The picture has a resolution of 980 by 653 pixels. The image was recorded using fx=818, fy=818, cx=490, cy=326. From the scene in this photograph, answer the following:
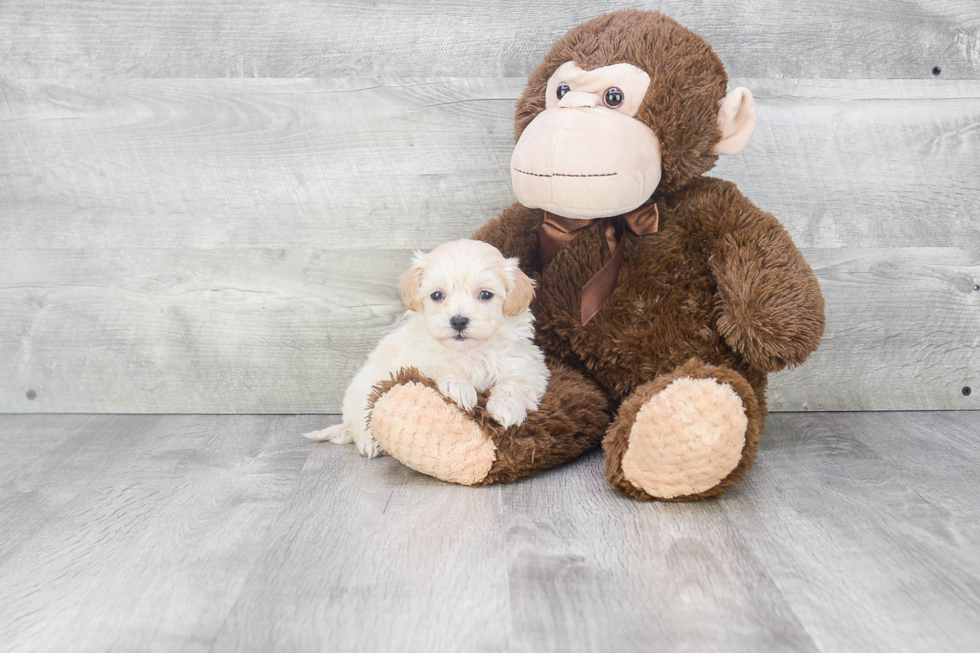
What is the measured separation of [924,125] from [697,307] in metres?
0.69

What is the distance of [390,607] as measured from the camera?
88 cm

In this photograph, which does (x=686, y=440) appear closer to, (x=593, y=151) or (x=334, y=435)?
(x=593, y=151)

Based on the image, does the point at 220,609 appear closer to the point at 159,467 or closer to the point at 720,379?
the point at 159,467

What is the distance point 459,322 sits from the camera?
3.91ft

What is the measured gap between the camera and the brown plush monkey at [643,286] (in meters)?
1.15

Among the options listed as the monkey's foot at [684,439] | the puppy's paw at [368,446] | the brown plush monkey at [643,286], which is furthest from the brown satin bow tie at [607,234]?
the puppy's paw at [368,446]

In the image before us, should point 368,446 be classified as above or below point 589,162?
below

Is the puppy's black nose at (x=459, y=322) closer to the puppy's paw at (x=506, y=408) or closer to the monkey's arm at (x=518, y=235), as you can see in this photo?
the puppy's paw at (x=506, y=408)

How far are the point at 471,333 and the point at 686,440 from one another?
0.34 meters

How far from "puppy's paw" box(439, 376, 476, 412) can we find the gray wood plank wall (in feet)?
1.57

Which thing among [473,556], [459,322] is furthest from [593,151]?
[473,556]

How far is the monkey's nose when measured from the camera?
1.23 meters

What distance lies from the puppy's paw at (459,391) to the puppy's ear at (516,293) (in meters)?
0.13

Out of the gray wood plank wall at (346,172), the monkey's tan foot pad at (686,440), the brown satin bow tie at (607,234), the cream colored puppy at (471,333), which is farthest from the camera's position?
the gray wood plank wall at (346,172)
